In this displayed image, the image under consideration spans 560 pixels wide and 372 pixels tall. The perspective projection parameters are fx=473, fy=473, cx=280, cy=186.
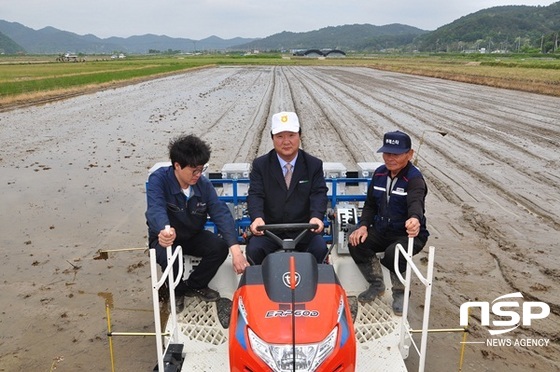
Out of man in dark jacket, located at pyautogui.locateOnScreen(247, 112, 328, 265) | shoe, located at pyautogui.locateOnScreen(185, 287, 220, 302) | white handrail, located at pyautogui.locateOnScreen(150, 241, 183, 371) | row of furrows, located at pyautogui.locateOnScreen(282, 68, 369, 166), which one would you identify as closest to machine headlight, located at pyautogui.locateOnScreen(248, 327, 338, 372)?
white handrail, located at pyautogui.locateOnScreen(150, 241, 183, 371)

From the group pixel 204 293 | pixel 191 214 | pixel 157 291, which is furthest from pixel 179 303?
pixel 157 291

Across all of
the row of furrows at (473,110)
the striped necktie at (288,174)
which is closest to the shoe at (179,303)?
the striped necktie at (288,174)

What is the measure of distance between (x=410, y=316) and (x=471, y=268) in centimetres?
134

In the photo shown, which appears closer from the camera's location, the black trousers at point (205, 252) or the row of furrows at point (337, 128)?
the black trousers at point (205, 252)

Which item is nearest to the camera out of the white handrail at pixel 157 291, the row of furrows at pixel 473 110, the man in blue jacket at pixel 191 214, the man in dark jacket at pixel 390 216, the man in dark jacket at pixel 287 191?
the white handrail at pixel 157 291

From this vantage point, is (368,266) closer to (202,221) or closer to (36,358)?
(202,221)

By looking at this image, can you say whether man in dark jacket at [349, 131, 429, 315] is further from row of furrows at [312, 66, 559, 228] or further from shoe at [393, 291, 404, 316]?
row of furrows at [312, 66, 559, 228]

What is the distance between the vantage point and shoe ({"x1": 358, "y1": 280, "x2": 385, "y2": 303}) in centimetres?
390

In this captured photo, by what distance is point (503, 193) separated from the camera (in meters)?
7.68

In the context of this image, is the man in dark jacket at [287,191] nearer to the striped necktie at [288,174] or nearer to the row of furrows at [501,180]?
the striped necktie at [288,174]

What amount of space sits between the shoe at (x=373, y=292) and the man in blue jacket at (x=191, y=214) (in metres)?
1.14

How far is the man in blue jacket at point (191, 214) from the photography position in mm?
3369

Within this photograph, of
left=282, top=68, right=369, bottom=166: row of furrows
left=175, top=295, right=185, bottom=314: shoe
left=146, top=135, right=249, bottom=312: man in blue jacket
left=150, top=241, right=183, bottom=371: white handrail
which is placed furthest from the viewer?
left=282, top=68, right=369, bottom=166: row of furrows

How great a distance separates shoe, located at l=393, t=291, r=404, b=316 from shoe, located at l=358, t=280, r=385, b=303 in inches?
4.7
